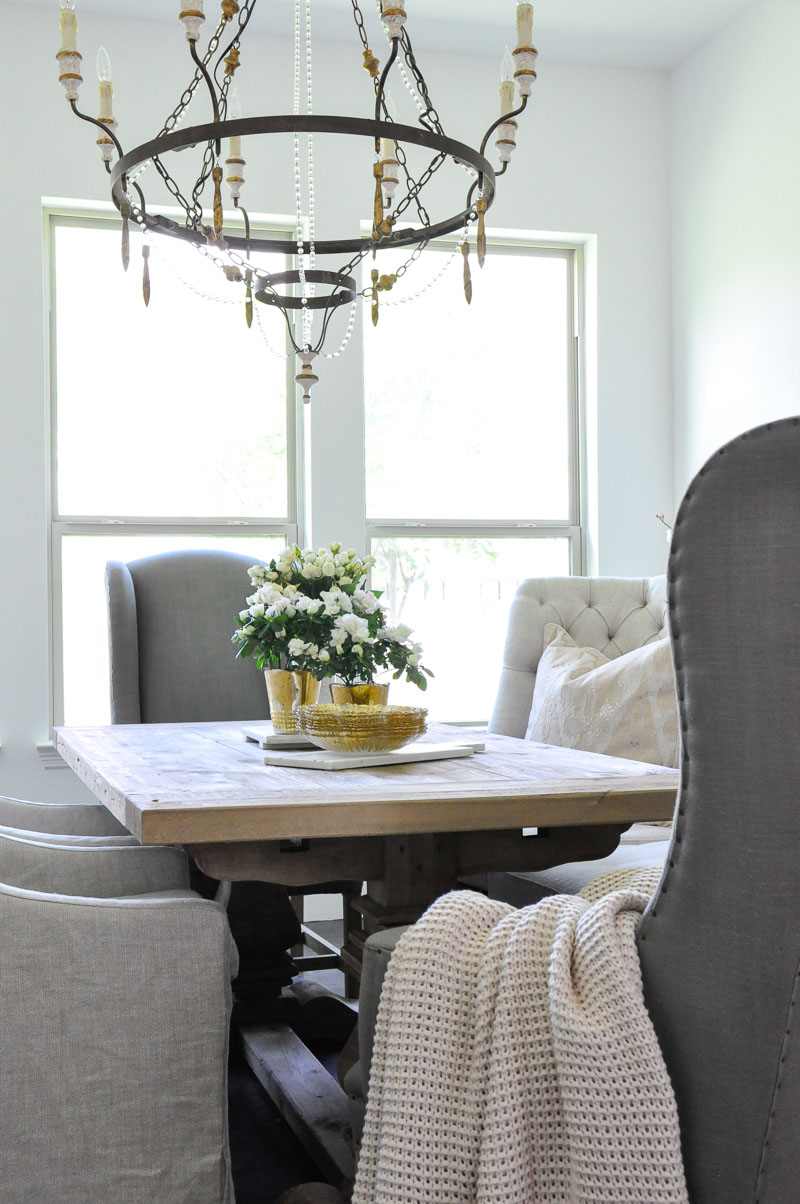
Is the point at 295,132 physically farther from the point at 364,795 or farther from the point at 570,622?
the point at 570,622

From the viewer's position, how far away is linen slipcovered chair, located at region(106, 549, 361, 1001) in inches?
131

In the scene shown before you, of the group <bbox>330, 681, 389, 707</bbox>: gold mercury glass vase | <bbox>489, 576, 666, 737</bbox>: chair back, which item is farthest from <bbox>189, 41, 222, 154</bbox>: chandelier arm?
<bbox>489, 576, 666, 737</bbox>: chair back

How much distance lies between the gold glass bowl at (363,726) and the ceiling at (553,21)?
111 inches

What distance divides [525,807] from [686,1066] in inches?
25.1

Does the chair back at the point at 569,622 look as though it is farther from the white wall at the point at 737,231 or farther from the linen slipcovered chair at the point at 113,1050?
the linen slipcovered chair at the point at 113,1050

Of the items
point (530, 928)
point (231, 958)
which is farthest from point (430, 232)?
point (530, 928)

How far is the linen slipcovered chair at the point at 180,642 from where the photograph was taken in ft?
10.9

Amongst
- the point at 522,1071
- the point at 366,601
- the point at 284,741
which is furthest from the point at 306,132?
the point at 522,1071

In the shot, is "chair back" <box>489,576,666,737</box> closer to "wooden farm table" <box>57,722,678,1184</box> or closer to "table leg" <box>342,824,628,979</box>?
"wooden farm table" <box>57,722,678,1184</box>

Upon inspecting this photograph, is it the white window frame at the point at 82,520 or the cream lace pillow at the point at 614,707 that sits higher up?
the white window frame at the point at 82,520

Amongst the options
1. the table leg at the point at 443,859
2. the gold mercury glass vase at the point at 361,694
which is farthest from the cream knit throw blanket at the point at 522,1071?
the gold mercury glass vase at the point at 361,694

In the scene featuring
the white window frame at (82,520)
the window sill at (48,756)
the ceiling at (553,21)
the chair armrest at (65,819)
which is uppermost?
the ceiling at (553,21)

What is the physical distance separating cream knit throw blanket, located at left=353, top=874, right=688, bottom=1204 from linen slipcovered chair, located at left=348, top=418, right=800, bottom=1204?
37 millimetres

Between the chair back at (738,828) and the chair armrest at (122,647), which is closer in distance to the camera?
the chair back at (738,828)
